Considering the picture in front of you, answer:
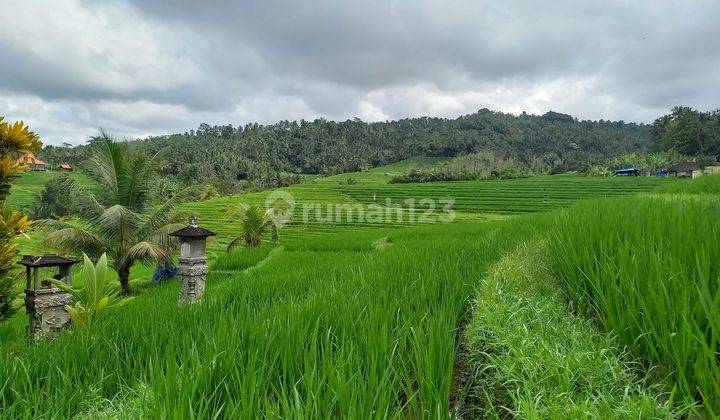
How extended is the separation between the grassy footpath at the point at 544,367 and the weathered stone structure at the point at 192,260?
19.9 ft

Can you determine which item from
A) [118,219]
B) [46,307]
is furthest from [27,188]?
[46,307]

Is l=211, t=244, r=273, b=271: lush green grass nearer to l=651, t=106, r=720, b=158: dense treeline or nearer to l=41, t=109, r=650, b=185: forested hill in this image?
l=41, t=109, r=650, b=185: forested hill

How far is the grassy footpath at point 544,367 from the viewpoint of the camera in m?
0.97

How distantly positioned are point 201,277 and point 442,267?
17.6 ft

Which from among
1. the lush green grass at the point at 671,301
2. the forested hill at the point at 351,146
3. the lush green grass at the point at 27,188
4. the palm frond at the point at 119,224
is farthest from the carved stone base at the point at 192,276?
the forested hill at the point at 351,146

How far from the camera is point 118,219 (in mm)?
10102

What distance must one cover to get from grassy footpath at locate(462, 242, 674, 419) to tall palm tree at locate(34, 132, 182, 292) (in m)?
9.78

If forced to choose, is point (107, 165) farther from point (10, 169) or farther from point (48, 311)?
point (10, 169)

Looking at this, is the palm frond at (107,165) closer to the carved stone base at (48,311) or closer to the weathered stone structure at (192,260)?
the weathered stone structure at (192,260)

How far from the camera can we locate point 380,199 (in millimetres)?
38719

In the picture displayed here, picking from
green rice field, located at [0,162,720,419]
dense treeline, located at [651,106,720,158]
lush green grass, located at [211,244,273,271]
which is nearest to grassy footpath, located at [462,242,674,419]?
green rice field, located at [0,162,720,419]

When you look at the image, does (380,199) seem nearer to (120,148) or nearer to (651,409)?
(120,148)

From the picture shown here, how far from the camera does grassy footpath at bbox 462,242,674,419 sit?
0.97 metres

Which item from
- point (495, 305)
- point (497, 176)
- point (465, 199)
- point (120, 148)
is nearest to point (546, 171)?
point (497, 176)
